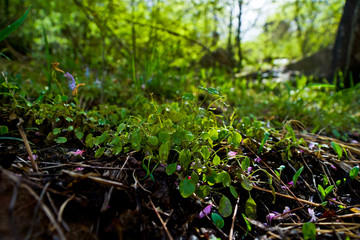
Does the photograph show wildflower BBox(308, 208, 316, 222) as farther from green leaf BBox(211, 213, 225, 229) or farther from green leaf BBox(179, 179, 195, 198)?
green leaf BBox(179, 179, 195, 198)

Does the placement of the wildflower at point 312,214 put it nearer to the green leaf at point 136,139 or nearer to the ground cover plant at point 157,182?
the ground cover plant at point 157,182

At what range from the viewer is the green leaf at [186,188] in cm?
83

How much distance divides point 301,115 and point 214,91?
6.07 feet

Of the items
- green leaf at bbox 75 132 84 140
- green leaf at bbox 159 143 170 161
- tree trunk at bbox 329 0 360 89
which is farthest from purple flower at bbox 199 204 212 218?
tree trunk at bbox 329 0 360 89

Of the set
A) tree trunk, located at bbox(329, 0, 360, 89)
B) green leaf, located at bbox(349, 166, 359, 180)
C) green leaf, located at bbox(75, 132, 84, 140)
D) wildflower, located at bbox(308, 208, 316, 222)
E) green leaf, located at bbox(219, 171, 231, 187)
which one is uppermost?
tree trunk, located at bbox(329, 0, 360, 89)

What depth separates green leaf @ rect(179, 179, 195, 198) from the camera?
32.9 inches

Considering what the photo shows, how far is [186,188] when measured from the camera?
84cm

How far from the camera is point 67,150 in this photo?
112 cm

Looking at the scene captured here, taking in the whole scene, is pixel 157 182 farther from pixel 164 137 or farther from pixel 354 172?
pixel 354 172

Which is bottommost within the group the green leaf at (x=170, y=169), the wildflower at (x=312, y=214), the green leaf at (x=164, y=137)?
the wildflower at (x=312, y=214)

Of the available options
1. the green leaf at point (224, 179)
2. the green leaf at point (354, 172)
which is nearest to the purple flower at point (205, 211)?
the green leaf at point (224, 179)

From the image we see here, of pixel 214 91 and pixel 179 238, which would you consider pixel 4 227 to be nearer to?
pixel 179 238

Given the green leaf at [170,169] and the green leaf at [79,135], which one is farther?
the green leaf at [79,135]

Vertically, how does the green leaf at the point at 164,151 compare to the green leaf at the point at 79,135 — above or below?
below
